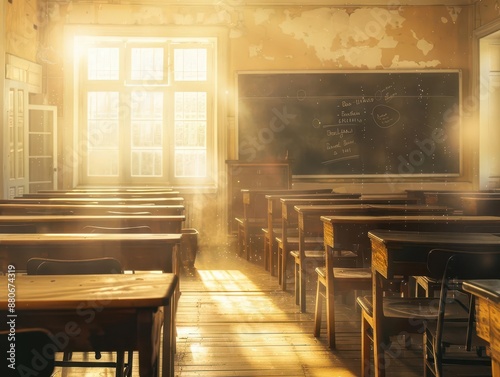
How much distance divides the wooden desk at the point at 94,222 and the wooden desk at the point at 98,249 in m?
0.72

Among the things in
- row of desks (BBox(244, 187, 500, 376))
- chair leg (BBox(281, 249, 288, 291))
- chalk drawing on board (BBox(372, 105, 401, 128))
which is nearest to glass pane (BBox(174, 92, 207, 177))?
chalk drawing on board (BBox(372, 105, 401, 128))

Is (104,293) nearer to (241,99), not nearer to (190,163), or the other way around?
(241,99)

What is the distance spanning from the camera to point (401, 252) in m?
2.28

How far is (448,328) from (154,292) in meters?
1.26

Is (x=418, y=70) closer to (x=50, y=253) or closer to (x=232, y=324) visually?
(x=232, y=324)

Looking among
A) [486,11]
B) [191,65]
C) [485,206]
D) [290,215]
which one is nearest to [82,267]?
[290,215]

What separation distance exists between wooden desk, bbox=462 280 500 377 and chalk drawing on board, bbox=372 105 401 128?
22.2 ft

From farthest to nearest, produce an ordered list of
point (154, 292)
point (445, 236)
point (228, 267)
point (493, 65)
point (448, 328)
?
point (493, 65)
point (228, 267)
point (445, 236)
point (448, 328)
point (154, 292)

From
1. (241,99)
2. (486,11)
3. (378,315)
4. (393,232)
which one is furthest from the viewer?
(241,99)

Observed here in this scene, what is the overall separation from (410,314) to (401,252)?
302 mm

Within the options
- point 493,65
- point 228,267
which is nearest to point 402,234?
point 228,267

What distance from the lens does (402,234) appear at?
251cm

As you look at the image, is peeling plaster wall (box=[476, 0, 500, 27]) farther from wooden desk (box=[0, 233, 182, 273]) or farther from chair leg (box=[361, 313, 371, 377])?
wooden desk (box=[0, 233, 182, 273])

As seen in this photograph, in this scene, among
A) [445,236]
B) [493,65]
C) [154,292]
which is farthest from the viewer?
[493,65]
